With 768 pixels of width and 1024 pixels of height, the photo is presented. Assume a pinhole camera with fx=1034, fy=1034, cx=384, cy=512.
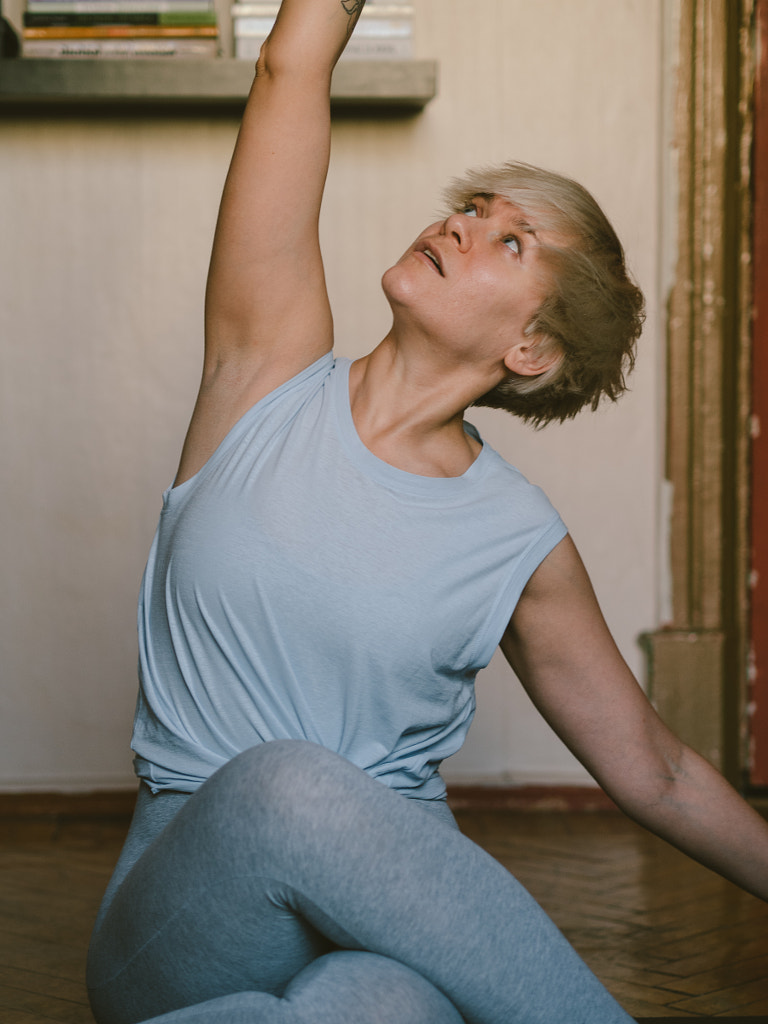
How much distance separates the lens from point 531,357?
1364mm

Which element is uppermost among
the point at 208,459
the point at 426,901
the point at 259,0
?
the point at 259,0

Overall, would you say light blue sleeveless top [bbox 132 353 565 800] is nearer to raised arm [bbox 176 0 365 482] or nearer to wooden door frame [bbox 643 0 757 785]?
raised arm [bbox 176 0 365 482]

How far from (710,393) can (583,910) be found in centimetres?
135

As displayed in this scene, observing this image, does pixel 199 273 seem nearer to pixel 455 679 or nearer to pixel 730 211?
pixel 730 211

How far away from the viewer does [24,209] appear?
2.61 meters

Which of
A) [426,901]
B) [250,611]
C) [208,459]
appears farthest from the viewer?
[208,459]

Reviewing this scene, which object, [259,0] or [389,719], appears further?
[259,0]

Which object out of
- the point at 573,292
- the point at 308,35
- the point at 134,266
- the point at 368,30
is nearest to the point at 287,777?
the point at 573,292

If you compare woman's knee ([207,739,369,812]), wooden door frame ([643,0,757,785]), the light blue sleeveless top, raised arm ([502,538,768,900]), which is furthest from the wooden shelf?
woman's knee ([207,739,369,812])

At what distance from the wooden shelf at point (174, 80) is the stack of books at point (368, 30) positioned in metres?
0.06

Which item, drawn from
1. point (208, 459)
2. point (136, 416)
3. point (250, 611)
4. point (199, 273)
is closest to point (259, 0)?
point (199, 273)

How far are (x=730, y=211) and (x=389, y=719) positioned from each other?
1.99 meters

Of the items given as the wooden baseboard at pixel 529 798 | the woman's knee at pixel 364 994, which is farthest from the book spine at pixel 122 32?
the woman's knee at pixel 364 994

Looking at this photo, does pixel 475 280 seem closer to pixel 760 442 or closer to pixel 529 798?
pixel 760 442
